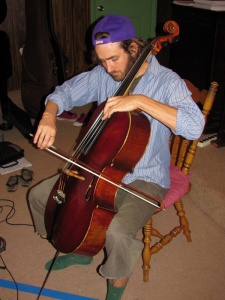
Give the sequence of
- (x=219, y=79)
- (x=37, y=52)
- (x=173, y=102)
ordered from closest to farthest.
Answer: (x=173, y=102), (x=219, y=79), (x=37, y=52)

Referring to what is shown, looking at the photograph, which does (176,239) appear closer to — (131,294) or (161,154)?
(131,294)

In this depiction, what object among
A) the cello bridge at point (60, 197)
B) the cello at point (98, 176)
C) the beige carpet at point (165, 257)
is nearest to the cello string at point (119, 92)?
the cello at point (98, 176)

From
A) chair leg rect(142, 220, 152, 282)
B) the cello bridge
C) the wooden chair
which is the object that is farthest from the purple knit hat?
chair leg rect(142, 220, 152, 282)

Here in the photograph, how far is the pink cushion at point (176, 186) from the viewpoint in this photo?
1.61 metres

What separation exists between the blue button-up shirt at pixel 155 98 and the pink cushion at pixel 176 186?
0.05m

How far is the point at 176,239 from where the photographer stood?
79.7 inches

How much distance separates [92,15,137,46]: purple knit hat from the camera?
1375 millimetres

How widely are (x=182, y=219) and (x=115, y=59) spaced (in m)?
0.97

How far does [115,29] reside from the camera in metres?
1.38

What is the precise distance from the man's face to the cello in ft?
0.23

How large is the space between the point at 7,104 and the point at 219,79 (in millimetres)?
1762

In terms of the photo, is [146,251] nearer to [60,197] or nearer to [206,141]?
[60,197]

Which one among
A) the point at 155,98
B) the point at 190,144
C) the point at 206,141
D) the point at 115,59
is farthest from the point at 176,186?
the point at 206,141

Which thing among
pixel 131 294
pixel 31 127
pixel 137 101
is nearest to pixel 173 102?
pixel 137 101
